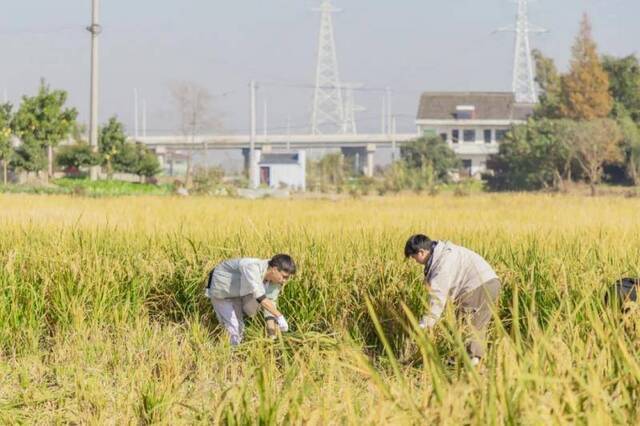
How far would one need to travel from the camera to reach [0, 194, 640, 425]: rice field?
13.6ft

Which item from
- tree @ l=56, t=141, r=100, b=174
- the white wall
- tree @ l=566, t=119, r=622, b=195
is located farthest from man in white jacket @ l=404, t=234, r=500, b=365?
the white wall

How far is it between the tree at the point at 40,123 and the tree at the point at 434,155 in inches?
1023

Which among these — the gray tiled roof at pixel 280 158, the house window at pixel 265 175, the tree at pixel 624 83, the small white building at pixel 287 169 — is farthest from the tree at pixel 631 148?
the house window at pixel 265 175

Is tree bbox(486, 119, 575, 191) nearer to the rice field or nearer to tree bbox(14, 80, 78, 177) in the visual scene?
tree bbox(14, 80, 78, 177)

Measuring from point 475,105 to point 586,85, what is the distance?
93.7 ft

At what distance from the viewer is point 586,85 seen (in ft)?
167

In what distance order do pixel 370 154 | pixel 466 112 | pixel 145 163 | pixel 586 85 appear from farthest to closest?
pixel 370 154 → pixel 466 112 → pixel 586 85 → pixel 145 163

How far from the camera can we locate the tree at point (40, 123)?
122ft

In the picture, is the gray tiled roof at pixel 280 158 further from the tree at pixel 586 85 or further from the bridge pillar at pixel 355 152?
the bridge pillar at pixel 355 152

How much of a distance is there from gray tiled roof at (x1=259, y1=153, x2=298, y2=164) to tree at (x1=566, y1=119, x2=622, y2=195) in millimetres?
27423

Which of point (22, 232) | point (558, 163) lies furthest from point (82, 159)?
point (22, 232)

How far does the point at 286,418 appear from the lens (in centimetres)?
437

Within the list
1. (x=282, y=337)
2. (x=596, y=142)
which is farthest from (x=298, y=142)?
(x=282, y=337)

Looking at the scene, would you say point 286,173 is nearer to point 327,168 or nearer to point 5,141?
point 327,168
